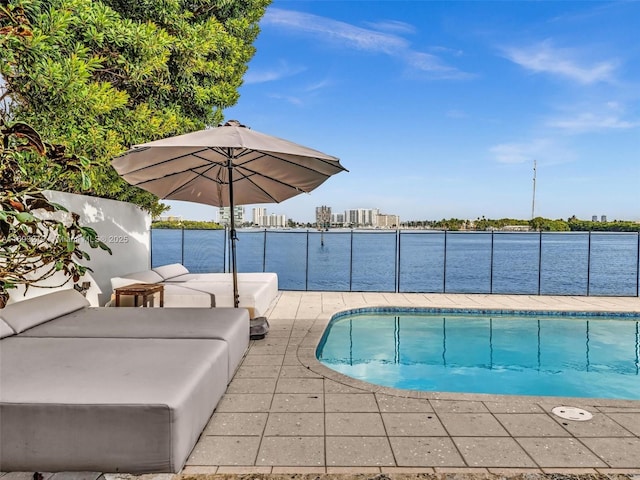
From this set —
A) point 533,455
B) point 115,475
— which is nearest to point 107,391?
point 115,475

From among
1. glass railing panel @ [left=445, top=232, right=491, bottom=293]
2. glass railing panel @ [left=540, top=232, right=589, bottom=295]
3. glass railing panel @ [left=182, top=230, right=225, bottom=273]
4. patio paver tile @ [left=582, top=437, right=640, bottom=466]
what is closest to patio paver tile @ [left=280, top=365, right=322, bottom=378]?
patio paver tile @ [left=582, top=437, right=640, bottom=466]

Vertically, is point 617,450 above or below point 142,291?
below

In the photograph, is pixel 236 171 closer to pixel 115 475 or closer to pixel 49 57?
pixel 49 57

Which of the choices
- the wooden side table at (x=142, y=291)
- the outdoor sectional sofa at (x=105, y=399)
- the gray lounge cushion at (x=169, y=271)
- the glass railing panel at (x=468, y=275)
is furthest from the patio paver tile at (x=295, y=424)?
the glass railing panel at (x=468, y=275)

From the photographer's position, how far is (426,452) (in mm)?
2424

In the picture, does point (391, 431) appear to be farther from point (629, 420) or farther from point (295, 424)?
point (629, 420)

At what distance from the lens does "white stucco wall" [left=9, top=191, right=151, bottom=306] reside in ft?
18.2

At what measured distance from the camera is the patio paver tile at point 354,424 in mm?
2668

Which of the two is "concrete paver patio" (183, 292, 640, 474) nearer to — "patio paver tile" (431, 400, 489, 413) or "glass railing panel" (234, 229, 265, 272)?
"patio paver tile" (431, 400, 489, 413)

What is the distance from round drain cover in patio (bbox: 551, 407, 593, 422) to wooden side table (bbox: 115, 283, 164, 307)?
4.61 metres

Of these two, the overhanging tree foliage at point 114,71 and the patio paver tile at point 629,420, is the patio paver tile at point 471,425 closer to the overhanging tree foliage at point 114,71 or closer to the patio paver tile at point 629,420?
the patio paver tile at point 629,420

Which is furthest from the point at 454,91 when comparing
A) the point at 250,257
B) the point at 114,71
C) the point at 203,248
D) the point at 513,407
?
the point at 203,248

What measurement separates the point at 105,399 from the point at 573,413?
9.87ft

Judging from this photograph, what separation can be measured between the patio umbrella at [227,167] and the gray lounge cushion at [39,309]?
4.61 ft
